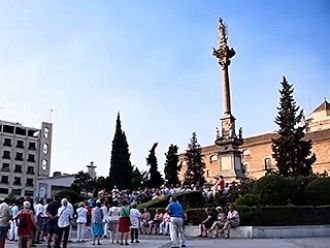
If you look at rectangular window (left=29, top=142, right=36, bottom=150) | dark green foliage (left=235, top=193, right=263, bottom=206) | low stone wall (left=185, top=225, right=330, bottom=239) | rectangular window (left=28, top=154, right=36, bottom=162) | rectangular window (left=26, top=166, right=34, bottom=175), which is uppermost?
rectangular window (left=29, top=142, right=36, bottom=150)

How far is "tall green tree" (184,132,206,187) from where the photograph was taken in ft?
198

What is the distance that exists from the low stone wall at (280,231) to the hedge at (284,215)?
0.44 m

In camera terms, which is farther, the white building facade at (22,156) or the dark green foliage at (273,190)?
the white building facade at (22,156)

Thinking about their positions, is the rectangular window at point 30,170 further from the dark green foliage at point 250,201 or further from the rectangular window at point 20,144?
the dark green foliage at point 250,201

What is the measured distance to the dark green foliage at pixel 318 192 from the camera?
24.0 metres

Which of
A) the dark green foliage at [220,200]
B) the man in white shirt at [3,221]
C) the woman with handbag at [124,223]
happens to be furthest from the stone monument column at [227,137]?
the man in white shirt at [3,221]

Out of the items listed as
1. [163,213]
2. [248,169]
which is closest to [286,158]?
[163,213]

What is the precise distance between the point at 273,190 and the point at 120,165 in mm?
34262

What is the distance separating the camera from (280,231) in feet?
67.0

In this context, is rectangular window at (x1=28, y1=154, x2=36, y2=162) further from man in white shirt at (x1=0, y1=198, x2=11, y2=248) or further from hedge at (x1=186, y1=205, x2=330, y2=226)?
man in white shirt at (x1=0, y1=198, x2=11, y2=248)

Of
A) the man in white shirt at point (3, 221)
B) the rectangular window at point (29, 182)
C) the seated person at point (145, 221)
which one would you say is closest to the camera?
the man in white shirt at point (3, 221)

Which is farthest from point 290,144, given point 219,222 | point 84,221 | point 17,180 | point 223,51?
point 17,180

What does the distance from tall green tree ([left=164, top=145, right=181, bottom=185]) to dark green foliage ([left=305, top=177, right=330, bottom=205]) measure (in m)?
33.7

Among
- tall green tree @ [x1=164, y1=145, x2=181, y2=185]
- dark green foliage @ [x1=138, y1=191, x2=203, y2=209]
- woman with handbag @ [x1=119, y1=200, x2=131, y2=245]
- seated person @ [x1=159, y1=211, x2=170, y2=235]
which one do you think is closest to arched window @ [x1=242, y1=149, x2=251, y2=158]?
tall green tree @ [x1=164, y1=145, x2=181, y2=185]
